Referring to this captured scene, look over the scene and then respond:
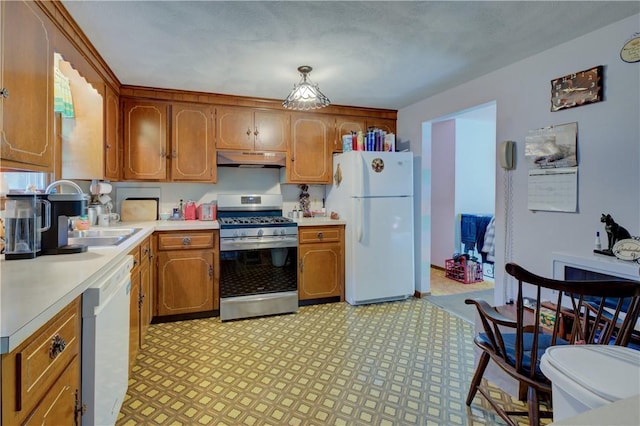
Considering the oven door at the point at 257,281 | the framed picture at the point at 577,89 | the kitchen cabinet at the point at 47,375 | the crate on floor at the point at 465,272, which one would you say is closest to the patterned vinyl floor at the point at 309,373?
the oven door at the point at 257,281

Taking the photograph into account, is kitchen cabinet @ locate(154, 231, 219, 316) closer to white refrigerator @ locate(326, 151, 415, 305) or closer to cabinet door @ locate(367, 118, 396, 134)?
white refrigerator @ locate(326, 151, 415, 305)

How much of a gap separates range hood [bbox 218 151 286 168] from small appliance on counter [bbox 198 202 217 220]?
1.53 ft

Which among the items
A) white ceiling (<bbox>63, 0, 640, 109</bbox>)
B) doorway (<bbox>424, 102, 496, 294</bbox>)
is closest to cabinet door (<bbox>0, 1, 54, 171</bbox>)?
white ceiling (<bbox>63, 0, 640, 109</bbox>)

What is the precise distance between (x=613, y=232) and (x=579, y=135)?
69 cm

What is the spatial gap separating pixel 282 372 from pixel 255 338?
0.61m

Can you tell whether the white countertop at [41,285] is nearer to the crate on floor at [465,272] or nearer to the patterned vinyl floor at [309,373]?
the patterned vinyl floor at [309,373]

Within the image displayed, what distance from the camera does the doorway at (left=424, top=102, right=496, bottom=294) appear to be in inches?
201

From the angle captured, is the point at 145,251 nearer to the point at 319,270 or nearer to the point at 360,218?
the point at 319,270

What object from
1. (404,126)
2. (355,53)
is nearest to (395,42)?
(355,53)

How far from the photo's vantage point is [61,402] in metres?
1.10

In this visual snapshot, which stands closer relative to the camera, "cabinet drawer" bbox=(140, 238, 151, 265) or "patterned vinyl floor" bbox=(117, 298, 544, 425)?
"patterned vinyl floor" bbox=(117, 298, 544, 425)

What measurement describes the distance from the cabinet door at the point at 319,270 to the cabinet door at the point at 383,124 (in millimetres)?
1593

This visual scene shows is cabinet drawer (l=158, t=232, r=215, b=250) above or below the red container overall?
below

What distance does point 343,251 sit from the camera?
3.69 m
